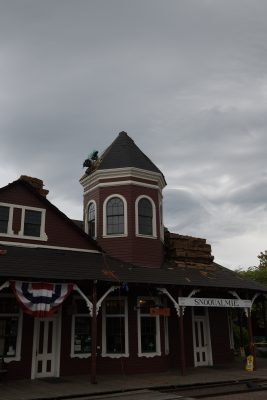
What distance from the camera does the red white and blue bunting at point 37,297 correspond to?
12430 millimetres

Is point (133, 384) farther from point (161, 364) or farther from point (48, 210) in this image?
point (48, 210)

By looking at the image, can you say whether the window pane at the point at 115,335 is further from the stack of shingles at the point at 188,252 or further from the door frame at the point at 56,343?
the stack of shingles at the point at 188,252

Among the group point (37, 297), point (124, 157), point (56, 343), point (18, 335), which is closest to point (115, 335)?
point (56, 343)

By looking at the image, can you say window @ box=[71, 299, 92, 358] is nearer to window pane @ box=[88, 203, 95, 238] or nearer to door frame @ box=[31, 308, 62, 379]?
door frame @ box=[31, 308, 62, 379]

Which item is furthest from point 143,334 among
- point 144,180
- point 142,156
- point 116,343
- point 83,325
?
point 142,156

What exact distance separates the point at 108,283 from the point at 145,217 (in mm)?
5339

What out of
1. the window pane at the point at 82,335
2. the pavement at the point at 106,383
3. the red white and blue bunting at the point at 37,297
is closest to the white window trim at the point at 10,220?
the red white and blue bunting at the point at 37,297

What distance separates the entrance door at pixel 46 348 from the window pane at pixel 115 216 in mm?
4811

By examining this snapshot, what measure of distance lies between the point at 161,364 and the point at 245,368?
3.87 meters

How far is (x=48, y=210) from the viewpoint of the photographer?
16156mm

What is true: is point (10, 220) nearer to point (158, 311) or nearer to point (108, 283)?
point (108, 283)

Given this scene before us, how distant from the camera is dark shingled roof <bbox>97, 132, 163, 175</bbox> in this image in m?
18.8

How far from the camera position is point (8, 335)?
13711 mm

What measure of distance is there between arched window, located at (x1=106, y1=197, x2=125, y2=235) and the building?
0.16 feet
